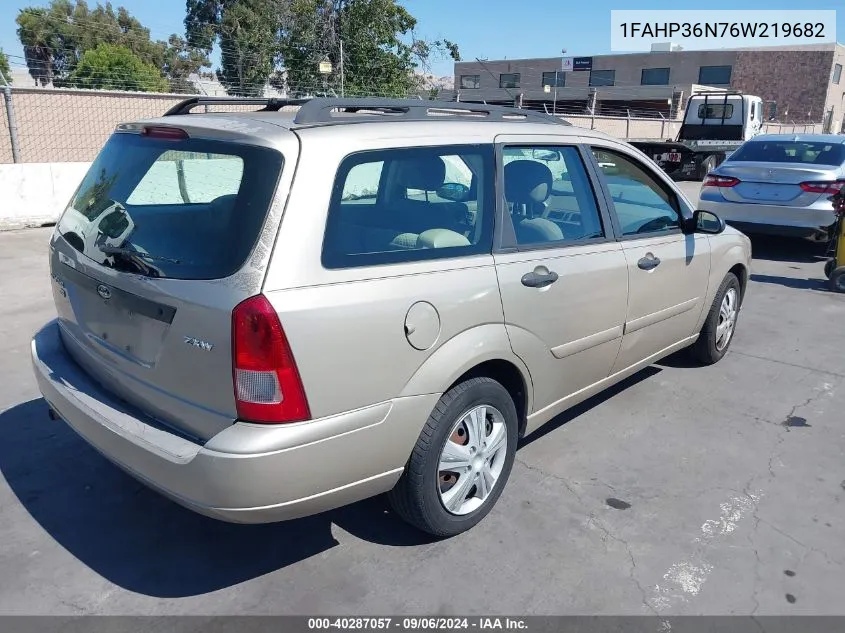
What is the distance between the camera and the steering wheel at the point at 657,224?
13.6 feet

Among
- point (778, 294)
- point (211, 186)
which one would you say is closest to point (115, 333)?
point (211, 186)

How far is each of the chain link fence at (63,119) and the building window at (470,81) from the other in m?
54.1

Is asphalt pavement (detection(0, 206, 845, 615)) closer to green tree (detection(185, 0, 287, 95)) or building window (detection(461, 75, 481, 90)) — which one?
green tree (detection(185, 0, 287, 95))

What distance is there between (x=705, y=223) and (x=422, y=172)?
2.42m

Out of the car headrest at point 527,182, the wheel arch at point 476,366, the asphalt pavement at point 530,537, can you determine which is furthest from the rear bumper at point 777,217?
the wheel arch at point 476,366

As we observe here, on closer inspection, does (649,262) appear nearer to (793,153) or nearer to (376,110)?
(376,110)

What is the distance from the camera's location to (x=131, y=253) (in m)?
2.72

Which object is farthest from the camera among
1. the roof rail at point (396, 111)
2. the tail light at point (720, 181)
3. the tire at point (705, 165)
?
the tire at point (705, 165)

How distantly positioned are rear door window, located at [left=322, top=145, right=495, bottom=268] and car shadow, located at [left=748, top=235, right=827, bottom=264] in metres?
7.80

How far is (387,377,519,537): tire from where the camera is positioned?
2836 millimetres

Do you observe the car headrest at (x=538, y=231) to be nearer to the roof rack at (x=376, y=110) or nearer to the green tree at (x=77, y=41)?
the roof rack at (x=376, y=110)

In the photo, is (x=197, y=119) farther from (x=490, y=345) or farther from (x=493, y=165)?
(x=490, y=345)

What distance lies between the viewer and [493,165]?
3217 millimetres

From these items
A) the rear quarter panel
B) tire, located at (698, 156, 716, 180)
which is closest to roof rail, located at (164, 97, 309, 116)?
the rear quarter panel
